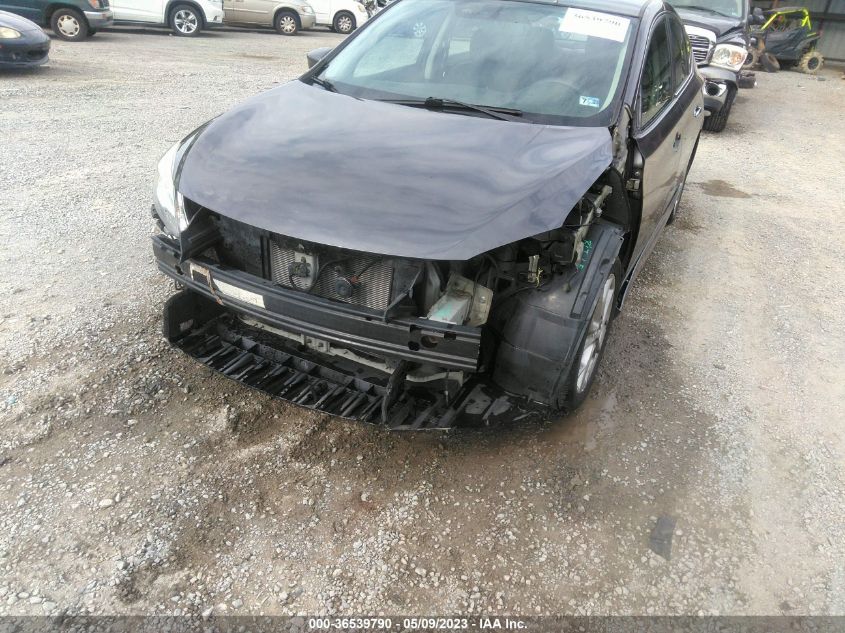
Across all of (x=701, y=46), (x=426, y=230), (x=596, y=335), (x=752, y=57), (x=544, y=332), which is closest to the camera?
(x=426, y=230)

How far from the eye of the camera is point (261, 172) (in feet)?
7.77

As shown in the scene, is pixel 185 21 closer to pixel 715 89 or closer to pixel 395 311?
pixel 715 89

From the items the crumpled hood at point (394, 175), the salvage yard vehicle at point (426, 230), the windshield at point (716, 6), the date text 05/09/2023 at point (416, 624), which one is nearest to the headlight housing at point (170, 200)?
the salvage yard vehicle at point (426, 230)

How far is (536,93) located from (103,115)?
20.1ft

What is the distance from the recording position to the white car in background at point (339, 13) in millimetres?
16656

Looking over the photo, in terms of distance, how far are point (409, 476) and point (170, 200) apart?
1.59 m

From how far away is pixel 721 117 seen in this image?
27.3ft

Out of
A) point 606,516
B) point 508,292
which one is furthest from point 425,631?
point 508,292

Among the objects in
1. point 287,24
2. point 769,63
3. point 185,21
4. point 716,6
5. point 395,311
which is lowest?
point 287,24

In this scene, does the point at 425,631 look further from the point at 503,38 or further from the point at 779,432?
the point at 503,38

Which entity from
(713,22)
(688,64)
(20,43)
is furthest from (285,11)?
(688,64)

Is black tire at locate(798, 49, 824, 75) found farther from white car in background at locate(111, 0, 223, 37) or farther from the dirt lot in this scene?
white car in background at locate(111, 0, 223, 37)

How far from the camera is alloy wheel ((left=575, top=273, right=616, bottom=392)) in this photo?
2576 mm

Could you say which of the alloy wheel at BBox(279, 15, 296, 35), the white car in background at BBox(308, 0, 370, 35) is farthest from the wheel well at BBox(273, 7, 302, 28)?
the white car in background at BBox(308, 0, 370, 35)
